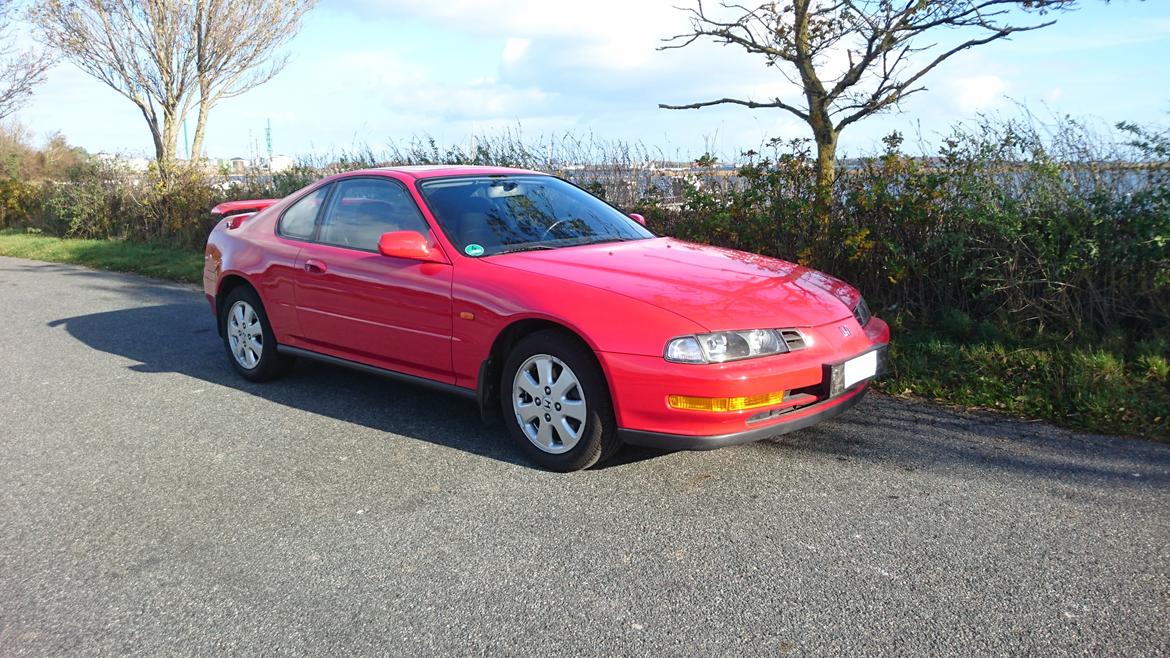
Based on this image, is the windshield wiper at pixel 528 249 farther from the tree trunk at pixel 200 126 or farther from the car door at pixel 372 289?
the tree trunk at pixel 200 126

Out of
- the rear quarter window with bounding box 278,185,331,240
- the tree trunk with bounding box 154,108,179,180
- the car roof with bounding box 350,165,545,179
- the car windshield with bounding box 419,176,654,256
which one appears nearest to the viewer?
the car windshield with bounding box 419,176,654,256

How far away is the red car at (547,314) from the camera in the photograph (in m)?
4.14

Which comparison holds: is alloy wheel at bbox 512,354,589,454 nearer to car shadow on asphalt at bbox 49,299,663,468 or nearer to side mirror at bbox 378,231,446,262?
car shadow on asphalt at bbox 49,299,663,468

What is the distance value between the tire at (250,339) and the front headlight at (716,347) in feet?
10.6

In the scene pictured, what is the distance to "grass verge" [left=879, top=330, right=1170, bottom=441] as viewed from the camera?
5199 mm

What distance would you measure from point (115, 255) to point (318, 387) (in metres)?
10.1

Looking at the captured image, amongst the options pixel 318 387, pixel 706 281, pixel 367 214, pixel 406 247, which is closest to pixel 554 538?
pixel 706 281

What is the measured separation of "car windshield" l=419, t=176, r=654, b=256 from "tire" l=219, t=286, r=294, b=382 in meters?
1.67

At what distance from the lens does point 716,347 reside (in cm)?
409

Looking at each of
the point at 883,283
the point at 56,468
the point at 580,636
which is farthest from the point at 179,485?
the point at 883,283

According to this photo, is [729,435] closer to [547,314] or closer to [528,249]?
[547,314]

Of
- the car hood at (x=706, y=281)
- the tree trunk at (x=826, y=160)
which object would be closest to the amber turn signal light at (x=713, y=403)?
the car hood at (x=706, y=281)

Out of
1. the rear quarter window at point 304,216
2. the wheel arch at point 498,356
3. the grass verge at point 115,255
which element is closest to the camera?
the wheel arch at point 498,356

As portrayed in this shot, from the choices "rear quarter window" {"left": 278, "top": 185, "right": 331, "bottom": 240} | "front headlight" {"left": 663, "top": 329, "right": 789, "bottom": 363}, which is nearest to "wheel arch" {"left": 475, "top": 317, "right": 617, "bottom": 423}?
"front headlight" {"left": 663, "top": 329, "right": 789, "bottom": 363}
